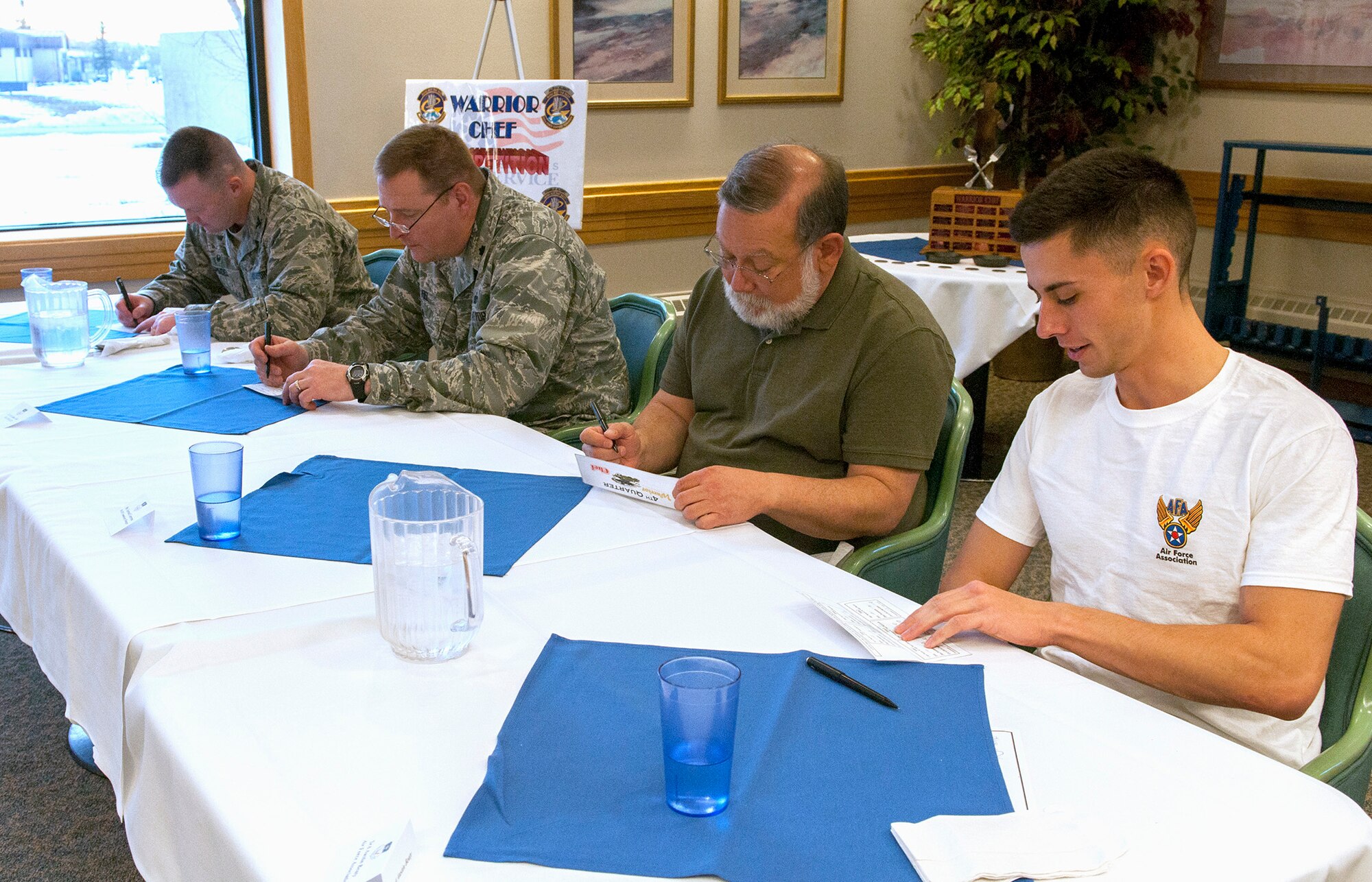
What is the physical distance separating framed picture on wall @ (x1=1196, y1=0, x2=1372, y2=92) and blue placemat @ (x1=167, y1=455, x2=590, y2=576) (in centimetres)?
498

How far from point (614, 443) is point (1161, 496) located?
97 centimetres

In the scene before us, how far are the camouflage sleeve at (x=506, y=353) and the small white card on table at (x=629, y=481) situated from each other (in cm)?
54

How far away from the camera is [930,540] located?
1.90m

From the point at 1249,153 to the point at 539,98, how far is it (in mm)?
3635

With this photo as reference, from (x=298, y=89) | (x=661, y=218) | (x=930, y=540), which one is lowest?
(x=930, y=540)

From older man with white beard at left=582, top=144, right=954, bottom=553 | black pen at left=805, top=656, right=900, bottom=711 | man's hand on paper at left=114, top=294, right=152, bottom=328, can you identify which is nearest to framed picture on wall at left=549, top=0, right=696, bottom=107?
man's hand on paper at left=114, top=294, right=152, bottom=328

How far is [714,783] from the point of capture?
37.0 inches

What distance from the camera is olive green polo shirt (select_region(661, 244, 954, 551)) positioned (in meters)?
1.89

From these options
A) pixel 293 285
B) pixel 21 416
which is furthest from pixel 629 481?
pixel 293 285

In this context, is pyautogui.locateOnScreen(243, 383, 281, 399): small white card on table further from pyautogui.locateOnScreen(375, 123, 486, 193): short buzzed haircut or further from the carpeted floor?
the carpeted floor

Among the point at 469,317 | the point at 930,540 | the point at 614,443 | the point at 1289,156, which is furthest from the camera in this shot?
the point at 1289,156

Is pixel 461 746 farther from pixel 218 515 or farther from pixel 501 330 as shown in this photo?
pixel 501 330

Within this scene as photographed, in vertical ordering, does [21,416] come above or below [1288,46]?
below

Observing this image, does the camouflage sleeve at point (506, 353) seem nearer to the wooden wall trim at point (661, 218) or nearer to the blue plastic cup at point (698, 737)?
the blue plastic cup at point (698, 737)
